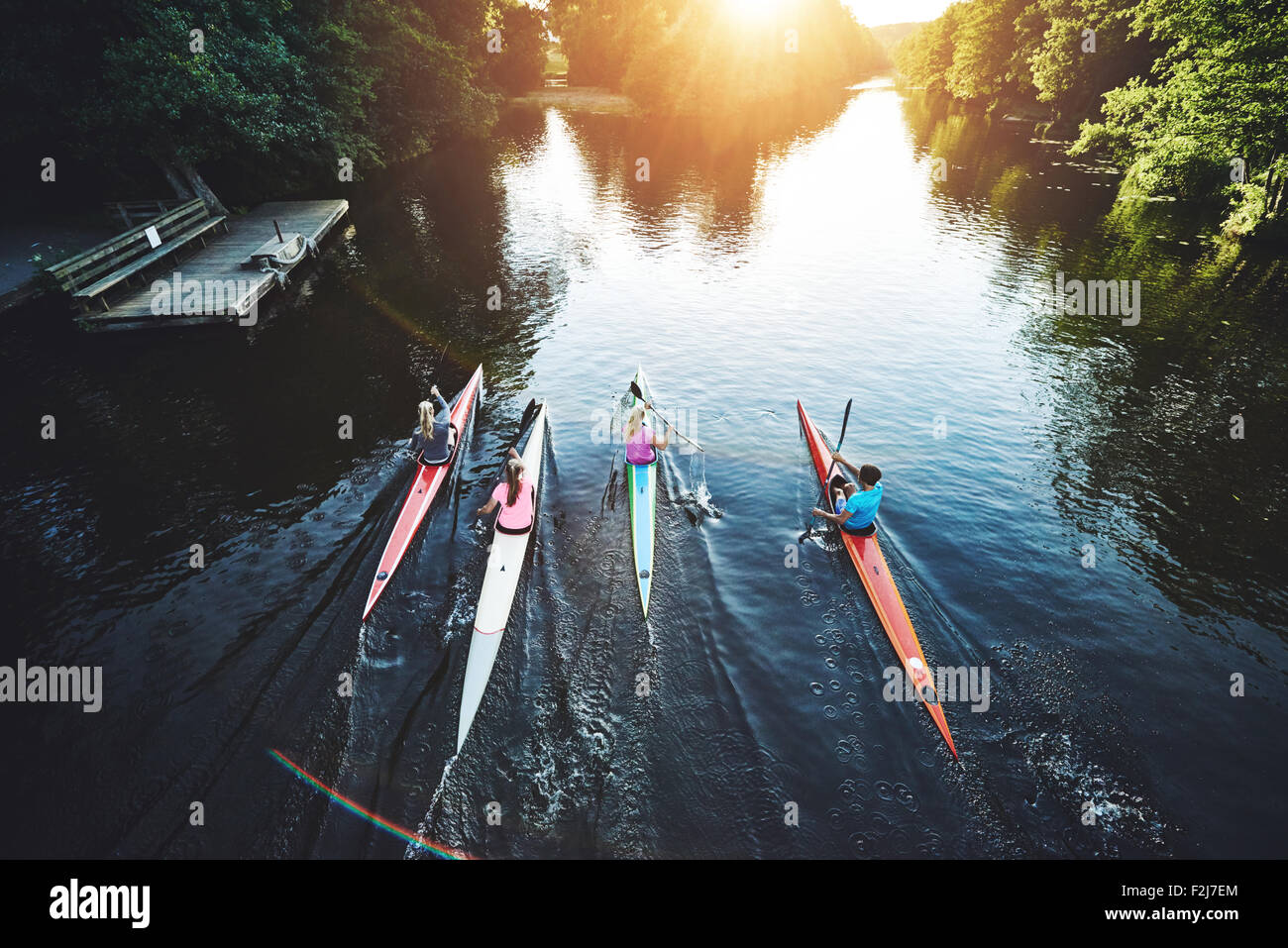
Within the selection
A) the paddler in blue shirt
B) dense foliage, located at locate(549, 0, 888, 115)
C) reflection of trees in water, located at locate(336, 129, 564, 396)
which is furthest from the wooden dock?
dense foliage, located at locate(549, 0, 888, 115)

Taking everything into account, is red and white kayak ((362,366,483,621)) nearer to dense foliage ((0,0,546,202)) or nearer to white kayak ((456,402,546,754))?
white kayak ((456,402,546,754))

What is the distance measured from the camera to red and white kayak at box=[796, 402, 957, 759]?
8.81 m

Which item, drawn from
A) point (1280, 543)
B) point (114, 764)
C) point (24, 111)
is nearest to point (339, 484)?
point (114, 764)

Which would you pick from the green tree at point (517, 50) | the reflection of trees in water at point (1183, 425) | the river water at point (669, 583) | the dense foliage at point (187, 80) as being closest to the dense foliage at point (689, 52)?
the green tree at point (517, 50)

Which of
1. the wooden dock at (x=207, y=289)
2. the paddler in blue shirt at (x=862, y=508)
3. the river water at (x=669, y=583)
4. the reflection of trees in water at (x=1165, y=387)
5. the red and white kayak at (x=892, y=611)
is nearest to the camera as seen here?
the river water at (x=669, y=583)

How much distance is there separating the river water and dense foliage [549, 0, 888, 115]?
203ft

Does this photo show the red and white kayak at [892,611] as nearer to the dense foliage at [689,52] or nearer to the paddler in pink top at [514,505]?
the paddler in pink top at [514,505]

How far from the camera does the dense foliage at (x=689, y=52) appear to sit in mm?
69250

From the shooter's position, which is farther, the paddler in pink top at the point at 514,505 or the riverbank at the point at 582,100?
the riverbank at the point at 582,100

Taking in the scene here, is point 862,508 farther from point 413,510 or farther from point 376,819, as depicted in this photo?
point 376,819

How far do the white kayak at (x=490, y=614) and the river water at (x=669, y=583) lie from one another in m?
0.21

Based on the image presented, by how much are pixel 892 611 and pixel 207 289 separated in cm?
2436

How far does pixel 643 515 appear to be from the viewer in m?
12.0
